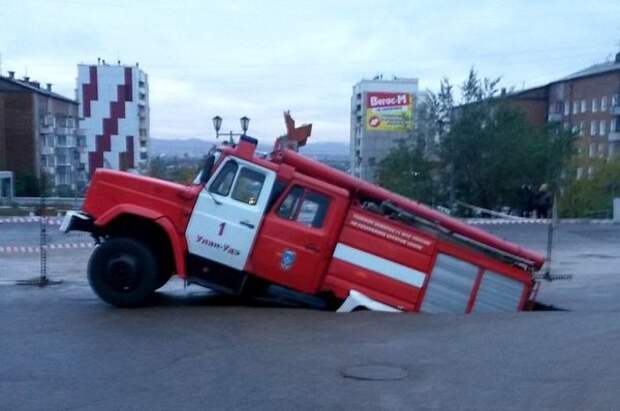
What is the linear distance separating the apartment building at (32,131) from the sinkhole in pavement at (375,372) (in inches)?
2572

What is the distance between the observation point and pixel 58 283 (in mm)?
16109

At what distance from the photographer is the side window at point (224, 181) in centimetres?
1265

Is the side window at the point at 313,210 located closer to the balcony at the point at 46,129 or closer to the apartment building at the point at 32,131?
the apartment building at the point at 32,131

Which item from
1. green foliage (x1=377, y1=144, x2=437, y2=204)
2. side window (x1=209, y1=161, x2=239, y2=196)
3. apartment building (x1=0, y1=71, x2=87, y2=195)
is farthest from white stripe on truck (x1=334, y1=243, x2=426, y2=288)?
apartment building (x1=0, y1=71, x2=87, y2=195)

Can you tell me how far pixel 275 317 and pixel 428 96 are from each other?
30.7 metres

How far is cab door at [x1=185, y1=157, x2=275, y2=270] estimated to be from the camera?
12.6 metres

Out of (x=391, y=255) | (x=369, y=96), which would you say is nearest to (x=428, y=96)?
(x=391, y=255)

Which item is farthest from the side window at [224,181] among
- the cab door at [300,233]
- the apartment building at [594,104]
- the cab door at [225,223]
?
the apartment building at [594,104]

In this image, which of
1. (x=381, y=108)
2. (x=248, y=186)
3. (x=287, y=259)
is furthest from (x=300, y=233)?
(x=381, y=108)

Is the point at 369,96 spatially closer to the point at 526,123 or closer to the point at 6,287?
the point at 526,123

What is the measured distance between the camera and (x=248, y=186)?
12703 mm

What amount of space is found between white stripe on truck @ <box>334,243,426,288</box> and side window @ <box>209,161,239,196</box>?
1.83 meters

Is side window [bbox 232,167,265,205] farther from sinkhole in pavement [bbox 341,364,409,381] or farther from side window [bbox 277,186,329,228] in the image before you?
sinkhole in pavement [bbox 341,364,409,381]

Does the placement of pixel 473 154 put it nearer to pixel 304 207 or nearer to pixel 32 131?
pixel 304 207
